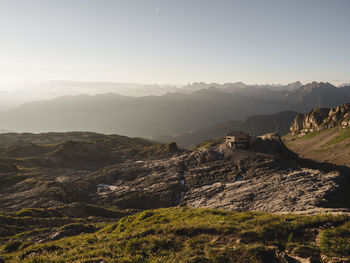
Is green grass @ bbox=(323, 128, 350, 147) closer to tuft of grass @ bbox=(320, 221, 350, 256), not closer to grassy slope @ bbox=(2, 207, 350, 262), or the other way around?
grassy slope @ bbox=(2, 207, 350, 262)

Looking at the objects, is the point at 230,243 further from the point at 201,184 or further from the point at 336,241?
the point at 201,184

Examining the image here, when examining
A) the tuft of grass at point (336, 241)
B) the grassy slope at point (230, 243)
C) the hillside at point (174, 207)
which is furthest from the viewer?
the hillside at point (174, 207)

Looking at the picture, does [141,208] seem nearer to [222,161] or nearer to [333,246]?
[222,161]

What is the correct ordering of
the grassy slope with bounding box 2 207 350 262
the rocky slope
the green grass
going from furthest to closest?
the green grass < the rocky slope < the grassy slope with bounding box 2 207 350 262

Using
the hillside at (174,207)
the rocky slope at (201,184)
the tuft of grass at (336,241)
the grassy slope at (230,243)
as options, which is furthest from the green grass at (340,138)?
the tuft of grass at (336,241)

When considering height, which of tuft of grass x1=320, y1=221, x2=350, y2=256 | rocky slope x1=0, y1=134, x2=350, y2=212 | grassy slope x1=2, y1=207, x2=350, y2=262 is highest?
tuft of grass x1=320, y1=221, x2=350, y2=256

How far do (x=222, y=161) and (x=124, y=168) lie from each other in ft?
171

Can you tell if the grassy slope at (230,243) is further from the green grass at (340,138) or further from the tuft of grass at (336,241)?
the green grass at (340,138)

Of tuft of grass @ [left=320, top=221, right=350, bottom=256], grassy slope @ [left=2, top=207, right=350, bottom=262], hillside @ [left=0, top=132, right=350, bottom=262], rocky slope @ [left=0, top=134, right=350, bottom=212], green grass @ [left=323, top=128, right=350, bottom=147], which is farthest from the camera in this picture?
green grass @ [left=323, top=128, right=350, bottom=147]

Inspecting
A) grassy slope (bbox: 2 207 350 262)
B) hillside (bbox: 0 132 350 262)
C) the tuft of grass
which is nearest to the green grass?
hillside (bbox: 0 132 350 262)

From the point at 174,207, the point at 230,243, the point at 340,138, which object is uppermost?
the point at 230,243

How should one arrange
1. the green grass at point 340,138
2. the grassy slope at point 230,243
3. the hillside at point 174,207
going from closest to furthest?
the grassy slope at point 230,243 < the hillside at point 174,207 < the green grass at point 340,138

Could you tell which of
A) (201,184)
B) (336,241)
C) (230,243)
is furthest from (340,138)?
(230,243)

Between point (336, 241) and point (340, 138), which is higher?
point (336, 241)
